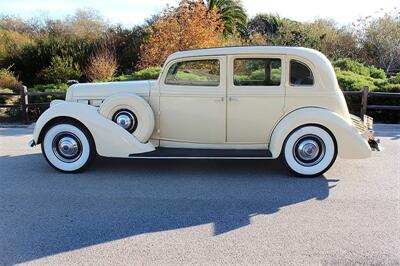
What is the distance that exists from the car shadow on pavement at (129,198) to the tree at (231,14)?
723 inches

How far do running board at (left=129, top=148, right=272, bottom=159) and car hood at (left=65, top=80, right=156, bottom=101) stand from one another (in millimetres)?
904

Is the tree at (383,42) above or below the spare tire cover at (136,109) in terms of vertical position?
above

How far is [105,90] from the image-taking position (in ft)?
21.5

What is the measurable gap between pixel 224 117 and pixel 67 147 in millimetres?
2359

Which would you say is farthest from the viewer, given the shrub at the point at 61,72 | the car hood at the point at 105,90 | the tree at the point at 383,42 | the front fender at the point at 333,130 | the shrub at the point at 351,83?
the tree at the point at 383,42

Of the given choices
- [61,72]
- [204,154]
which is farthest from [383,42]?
[204,154]

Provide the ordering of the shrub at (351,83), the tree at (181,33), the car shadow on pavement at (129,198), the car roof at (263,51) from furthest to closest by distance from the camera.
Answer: the tree at (181,33)
the shrub at (351,83)
the car roof at (263,51)
the car shadow on pavement at (129,198)

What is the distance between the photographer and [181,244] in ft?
13.0

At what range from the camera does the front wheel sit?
5961 mm

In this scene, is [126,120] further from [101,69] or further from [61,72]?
[61,72]

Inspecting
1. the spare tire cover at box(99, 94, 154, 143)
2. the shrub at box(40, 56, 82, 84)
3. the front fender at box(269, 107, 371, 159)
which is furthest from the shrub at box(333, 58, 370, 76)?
the spare tire cover at box(99, 94, 154, 143)

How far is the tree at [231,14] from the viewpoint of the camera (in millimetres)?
24281

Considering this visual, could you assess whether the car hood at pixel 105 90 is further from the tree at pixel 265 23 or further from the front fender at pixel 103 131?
the tree at pixel 265 23

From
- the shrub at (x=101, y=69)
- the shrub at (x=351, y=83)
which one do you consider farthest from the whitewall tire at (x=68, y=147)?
the shrub at (x=101, y=69)
